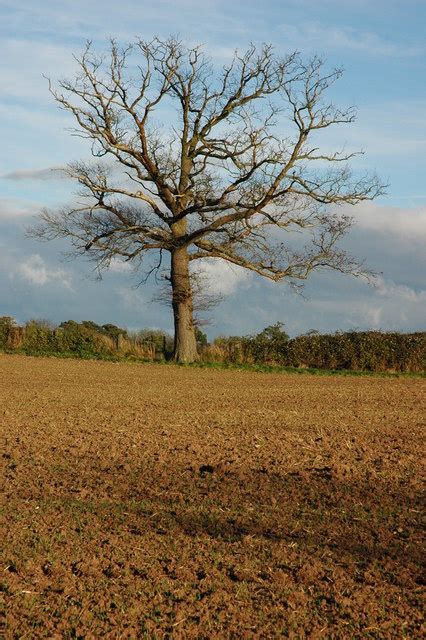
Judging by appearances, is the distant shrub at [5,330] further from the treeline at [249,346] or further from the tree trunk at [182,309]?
the tree trunk at [182,309]

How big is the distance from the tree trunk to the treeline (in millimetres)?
1112

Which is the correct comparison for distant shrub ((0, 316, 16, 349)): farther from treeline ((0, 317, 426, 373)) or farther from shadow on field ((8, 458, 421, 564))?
shadow on field ((8, 458, 421, 564))

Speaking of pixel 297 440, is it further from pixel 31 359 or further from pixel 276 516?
pixel 31 359

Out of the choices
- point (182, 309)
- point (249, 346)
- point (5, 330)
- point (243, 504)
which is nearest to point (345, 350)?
point (249, 346)

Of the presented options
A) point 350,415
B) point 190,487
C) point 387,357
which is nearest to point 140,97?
point 387,357

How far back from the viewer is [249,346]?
35219 mm

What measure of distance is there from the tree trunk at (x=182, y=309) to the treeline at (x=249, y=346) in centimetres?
111

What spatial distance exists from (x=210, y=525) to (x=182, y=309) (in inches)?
1071

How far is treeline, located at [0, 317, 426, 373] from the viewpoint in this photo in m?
32.8

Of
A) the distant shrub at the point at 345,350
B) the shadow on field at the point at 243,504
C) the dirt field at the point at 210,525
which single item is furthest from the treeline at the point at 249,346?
the shadow on field at the point at 243,504

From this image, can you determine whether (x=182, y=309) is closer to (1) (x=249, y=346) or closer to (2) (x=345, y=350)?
(1) (x=249, y=346)

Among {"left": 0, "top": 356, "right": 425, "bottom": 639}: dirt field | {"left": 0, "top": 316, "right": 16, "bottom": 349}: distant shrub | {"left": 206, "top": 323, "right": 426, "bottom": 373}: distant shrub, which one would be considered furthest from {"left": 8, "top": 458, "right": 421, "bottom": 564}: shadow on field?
{"left": 0, "top": 316, "right": 16, "bottom": 349}: distant shrub

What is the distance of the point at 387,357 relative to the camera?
32844 mm

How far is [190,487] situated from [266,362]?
25411mm
